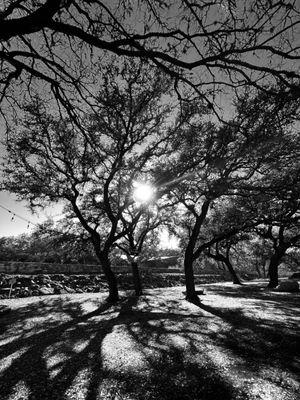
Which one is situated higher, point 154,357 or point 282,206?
point 282,206

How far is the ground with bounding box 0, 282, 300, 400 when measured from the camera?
395 cm

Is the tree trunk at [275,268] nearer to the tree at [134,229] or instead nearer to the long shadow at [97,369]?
the tree at [134,229]

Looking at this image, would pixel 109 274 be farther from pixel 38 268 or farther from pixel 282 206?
pixel 38 268

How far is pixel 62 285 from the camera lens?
2120 cm

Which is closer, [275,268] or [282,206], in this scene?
→ [282,206]

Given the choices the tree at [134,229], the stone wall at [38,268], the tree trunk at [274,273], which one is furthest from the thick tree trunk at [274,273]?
the stone wall at [38,268]

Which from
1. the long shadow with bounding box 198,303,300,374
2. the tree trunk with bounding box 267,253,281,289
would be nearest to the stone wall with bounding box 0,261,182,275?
the tree trunk with bounding box 267,253,281,289

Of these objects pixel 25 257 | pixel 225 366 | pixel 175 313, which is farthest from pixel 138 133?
pixel 25 257

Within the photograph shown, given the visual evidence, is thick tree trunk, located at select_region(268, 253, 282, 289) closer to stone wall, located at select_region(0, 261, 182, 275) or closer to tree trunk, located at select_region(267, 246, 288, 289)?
tree trunk, located at select_region(267, 246, 288, 289)

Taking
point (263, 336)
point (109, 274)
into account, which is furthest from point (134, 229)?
point (263, 336)

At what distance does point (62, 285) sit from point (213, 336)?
17.1 metres

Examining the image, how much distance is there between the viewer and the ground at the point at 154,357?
395 centimetres

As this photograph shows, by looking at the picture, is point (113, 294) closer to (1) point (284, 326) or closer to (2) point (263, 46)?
(1) point (284, 326)

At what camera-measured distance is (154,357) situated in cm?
528
